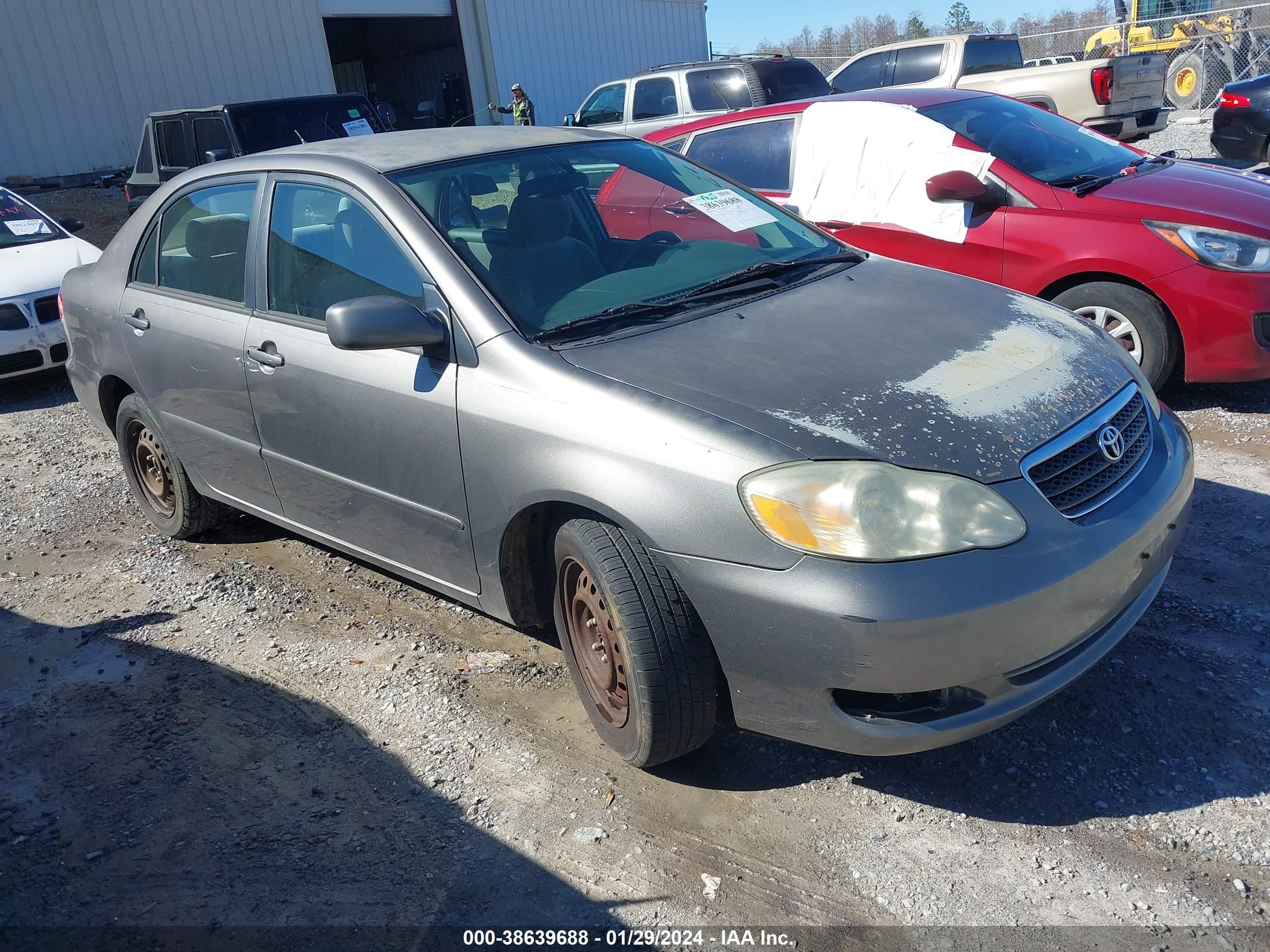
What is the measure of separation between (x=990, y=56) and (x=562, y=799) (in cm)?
1261

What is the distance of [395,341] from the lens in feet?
9.53

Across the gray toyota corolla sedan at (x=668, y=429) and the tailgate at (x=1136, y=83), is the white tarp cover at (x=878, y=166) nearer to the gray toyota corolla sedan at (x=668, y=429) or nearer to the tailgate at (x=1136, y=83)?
the gray toyota corolla sedan at (x=668, y=429)

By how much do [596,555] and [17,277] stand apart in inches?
280

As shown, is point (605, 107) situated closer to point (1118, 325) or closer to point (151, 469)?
point (1118, 325)

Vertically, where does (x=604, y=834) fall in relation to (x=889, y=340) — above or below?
below

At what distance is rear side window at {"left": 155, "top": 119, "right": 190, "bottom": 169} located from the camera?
11.3 metres

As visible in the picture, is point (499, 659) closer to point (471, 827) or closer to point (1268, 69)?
point (471, 827)

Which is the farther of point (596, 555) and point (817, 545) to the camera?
point (596, 555)

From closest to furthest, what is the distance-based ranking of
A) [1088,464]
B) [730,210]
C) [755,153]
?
1. [1088,464]
2. [730,210]
3. [755,153]

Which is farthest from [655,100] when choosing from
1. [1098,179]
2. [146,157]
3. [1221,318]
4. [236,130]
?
[1221,318]

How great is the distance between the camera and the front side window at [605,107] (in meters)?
13.5

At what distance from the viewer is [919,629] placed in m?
2.25

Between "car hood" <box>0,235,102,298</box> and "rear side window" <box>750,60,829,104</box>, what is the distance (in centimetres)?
769

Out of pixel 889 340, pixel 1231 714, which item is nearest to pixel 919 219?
pixel 889 340
